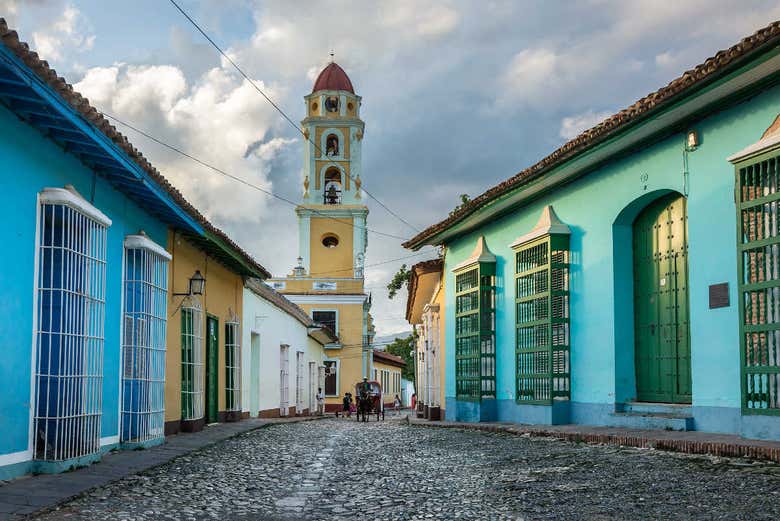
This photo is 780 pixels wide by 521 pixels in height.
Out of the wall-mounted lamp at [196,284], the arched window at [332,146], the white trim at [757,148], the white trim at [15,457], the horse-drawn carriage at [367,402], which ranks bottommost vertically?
the horse-drawn carriage at [367,402]

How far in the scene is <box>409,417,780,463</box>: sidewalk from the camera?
7.11 meters

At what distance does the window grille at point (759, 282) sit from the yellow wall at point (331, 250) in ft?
119

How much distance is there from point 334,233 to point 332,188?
2.17 metres

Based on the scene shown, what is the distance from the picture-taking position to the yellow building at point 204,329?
13625 millimetres

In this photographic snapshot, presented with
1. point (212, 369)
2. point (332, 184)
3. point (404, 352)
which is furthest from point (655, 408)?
point (404, 352)

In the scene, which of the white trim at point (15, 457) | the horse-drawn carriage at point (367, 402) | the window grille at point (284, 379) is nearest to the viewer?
the white trim at point (15, 457)

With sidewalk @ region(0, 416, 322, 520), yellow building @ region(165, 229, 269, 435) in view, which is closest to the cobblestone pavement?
sidewalk @ region(0, 416, 322, 520)

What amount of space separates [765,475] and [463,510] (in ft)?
6.81

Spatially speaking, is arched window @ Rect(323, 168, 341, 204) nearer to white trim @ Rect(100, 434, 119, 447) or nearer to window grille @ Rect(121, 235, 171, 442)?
window grille @ Rect(121, 235, 171, 442)

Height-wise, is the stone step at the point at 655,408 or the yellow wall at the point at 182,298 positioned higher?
the yellow wall at the point at 182,298

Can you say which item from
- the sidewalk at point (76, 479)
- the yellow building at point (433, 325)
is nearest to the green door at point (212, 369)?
the sidewalk at point (76, 479)

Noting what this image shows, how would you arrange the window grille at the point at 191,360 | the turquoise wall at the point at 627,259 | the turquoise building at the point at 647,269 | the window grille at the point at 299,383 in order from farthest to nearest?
1. the window grille at the point at 299,383
2. the window grille at the point at 191,360
3. the turquoise wall at the point at 627,259
4. the turquoise building at the point at 647,269

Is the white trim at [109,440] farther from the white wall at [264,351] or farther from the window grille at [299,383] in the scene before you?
the window grille at [299,383]

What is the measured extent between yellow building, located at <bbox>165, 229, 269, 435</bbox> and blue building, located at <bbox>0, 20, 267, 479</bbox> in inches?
105
